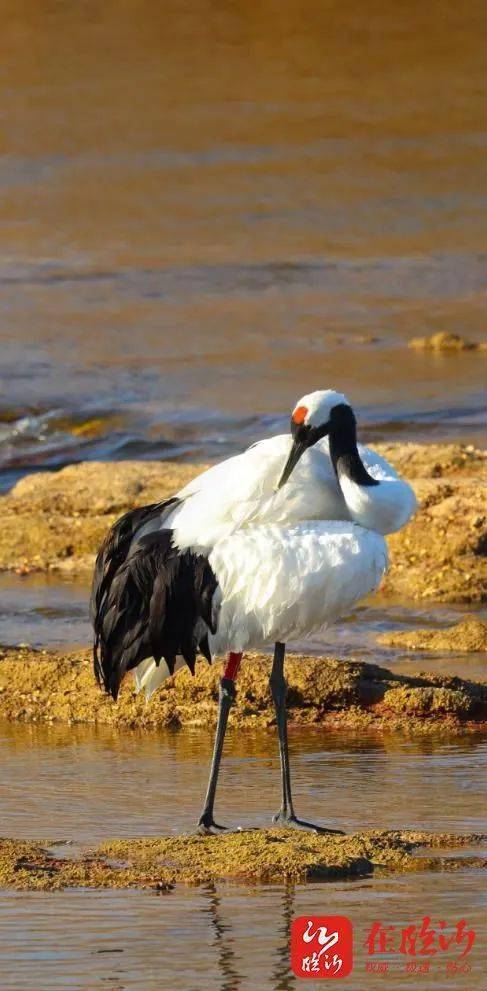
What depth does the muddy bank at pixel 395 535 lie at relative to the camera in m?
10.4

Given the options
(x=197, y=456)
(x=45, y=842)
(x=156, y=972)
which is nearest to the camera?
(x=156, y=972)

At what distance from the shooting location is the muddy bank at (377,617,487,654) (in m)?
8.74

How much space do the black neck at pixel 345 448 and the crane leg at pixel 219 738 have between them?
82 centimetres

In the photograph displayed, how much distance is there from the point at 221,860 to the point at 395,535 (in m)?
5.28

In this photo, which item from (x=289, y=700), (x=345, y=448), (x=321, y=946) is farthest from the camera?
(x=289, y=700)

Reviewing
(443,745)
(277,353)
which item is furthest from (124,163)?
(443,745)

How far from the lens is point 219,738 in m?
6.52

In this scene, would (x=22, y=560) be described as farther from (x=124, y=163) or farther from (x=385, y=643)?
(x=124, y=163)

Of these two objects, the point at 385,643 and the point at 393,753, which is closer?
the point at 393,753

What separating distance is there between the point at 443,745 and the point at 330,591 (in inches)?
41.3

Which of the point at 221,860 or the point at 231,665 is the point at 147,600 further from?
the point at 221,860

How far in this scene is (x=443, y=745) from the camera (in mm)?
7039

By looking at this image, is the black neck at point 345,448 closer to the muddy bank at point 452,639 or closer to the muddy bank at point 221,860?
the muddy bank at point 221,860

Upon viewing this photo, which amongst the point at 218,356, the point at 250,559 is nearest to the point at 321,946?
the point at 250,559
